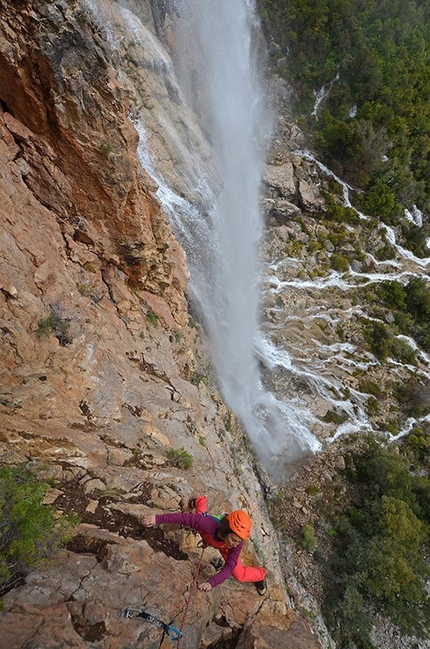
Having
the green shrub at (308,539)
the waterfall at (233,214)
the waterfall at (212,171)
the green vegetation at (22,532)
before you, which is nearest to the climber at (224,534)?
the green vegetation at (22,532)

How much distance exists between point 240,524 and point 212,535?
22.6 inches

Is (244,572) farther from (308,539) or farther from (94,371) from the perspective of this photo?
(308,539)

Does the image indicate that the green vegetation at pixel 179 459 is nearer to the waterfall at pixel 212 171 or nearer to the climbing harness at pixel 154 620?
the climbing harness at pixel 154 620

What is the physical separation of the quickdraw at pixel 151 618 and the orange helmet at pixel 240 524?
44.0 inches

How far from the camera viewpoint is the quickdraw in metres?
3.40

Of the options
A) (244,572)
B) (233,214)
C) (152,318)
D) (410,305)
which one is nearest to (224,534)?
(244,572)

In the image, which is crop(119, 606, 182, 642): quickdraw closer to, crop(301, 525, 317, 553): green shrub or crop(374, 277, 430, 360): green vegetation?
crop(301, 525, 317, 553): green shrub

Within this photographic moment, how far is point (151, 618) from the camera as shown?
3428 millimetres

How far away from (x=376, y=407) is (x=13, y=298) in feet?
61.3

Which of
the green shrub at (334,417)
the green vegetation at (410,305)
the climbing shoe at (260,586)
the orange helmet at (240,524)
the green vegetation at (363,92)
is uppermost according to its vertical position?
the green vegetation at (363,92)

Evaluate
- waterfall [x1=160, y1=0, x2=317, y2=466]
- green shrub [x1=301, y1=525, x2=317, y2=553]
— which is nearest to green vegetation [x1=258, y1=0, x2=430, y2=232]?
waterfall [x1=160, y1=0, x2=317, y2=466]

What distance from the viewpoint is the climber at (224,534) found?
4.09 metres

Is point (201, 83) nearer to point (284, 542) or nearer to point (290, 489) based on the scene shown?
point (290, 489)

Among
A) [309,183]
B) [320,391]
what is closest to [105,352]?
[320,391]
